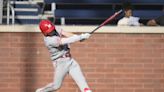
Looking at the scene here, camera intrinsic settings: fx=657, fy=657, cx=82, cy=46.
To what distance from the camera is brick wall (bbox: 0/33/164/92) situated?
40.8 ft

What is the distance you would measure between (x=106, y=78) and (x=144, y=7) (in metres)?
3.14

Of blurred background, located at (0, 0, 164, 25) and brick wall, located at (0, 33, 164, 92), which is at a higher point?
blurred background, located at (0, 0, 164, 25)

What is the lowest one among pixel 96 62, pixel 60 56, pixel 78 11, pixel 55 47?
pixel 96 62

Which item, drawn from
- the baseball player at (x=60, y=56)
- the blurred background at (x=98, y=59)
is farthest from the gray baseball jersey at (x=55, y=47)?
the blurred background at (x=98, y=59)

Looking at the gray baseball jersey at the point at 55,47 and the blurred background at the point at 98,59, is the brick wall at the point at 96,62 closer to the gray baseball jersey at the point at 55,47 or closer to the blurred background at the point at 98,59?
the blurred background at the point at 98,59

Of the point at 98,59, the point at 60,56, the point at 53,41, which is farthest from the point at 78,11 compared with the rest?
the point at 53,41

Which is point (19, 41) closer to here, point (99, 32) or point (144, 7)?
point (99, 32)

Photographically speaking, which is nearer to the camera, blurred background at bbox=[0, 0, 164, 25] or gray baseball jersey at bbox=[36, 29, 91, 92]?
gray baseball jersey at bbox=[36, 29, 91, 92]

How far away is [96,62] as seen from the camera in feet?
40.9

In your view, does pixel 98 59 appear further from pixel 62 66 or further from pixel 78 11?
pixel 78 11

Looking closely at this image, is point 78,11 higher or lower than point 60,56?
higher

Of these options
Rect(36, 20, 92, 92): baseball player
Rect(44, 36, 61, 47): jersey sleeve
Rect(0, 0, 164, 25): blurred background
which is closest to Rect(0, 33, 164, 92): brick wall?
Rect(36, 20, 92, 92): baseball player

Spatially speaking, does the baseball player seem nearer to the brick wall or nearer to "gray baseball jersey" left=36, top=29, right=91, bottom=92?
"gray baseball jersey" left=36, top=29, right=91, bottom=92

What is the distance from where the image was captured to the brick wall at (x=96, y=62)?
12.4 m
